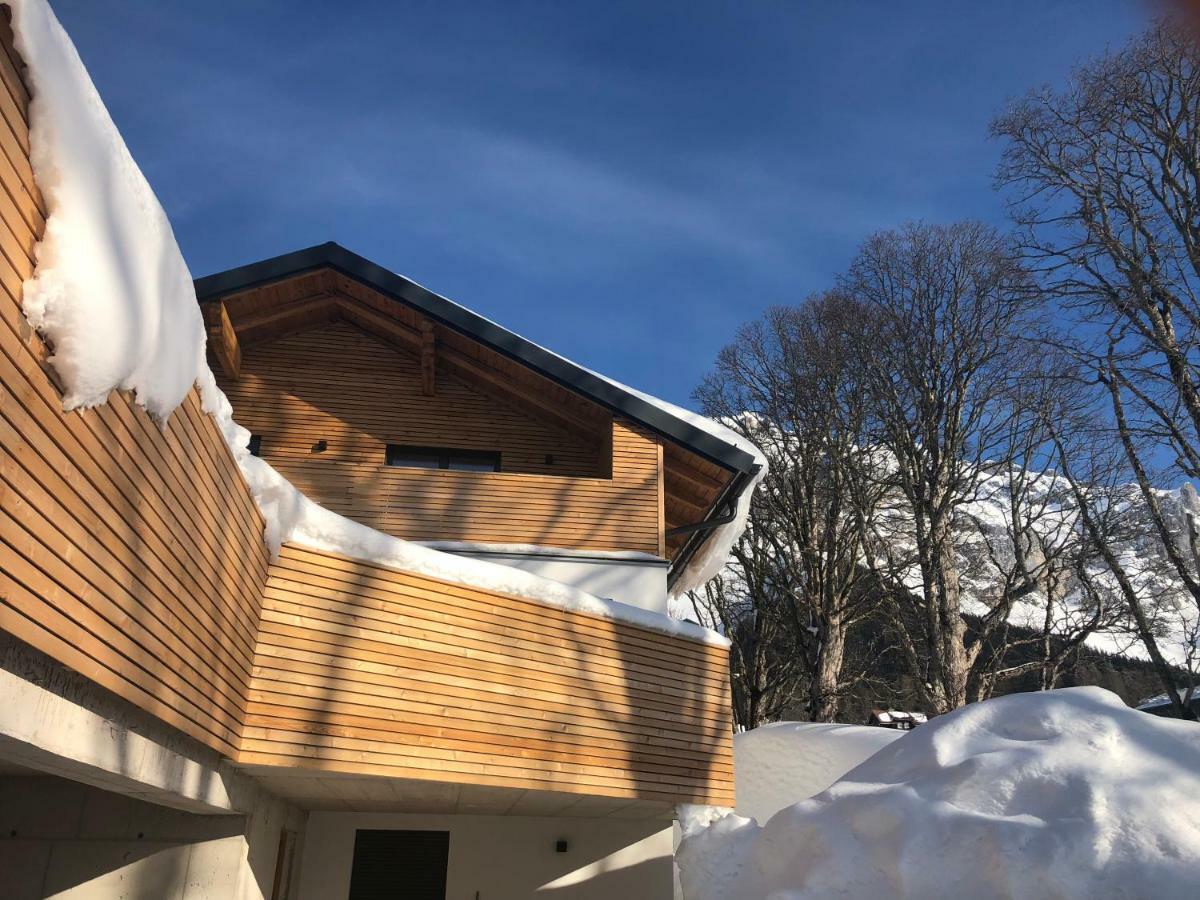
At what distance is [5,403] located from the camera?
2.68 meters

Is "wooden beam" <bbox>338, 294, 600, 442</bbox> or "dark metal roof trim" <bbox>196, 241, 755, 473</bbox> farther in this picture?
"wooden beam" <bbox>338, 294, 600, 442</bbox>

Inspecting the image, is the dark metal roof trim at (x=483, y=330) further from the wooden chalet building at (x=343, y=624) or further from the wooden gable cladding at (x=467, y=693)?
the wooden gable cladding at (x=467, y=693)

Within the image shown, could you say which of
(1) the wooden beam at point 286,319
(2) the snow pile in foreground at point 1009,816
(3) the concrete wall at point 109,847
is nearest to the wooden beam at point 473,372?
(1) the wooden beam at point 286,319

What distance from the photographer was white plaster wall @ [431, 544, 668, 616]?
385 inches

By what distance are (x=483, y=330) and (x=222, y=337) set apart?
126 inches

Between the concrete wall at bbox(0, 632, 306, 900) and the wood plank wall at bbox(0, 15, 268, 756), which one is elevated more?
the wood plank wall at bbox(0, 15, 268, 756)

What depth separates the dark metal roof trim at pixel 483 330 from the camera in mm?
10500

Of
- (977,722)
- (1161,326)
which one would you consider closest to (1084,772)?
(977,722)

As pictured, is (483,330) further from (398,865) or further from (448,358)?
(398,865)

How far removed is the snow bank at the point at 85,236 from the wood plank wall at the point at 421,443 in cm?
661

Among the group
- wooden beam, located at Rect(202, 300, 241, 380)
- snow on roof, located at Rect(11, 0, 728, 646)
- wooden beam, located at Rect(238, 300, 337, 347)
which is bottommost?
snow on roof, located at Rect(11, 0, 728, 646)

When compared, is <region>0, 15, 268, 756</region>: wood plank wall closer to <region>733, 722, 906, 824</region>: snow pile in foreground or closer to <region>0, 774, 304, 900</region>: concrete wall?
<region>0, 774, 304, 900</region>: concrete wall

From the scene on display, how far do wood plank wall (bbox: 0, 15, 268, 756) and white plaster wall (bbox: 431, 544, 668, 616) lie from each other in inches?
173

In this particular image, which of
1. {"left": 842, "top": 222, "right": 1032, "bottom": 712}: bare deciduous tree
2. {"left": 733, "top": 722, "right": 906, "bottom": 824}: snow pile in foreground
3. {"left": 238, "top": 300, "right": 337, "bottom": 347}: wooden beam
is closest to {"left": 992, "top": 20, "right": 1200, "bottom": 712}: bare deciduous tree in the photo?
{"left": 842, "top": 222, "right": 1032, "bottom": 712}: bare deciduous tree
